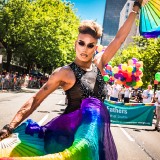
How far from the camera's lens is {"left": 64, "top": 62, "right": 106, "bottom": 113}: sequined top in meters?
2.52

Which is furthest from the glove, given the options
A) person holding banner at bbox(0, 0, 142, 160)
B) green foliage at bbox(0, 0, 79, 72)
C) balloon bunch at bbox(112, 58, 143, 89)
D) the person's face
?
green foliage at bbox(0, 0, 79, 72)

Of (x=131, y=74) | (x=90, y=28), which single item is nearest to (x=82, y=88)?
(x=90, y=28)

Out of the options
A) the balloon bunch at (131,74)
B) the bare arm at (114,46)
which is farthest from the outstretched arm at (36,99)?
the balloon bunch at (131,74)

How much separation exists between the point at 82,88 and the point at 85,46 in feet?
1.27

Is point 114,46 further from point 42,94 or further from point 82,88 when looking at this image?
point 42,94

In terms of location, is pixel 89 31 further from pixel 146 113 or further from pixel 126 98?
pixel 126 98

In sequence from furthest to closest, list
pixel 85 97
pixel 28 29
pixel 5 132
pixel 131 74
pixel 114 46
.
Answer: pixel 28 29 < pixel 131 74 < pixel 114 46 < pixel 85 97 < pixel 5 132

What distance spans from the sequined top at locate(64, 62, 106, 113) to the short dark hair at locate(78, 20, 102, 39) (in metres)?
0.30

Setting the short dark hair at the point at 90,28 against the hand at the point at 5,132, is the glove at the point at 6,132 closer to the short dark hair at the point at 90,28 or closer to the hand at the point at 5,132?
the hand at the point at 5,132

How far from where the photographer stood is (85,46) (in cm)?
268

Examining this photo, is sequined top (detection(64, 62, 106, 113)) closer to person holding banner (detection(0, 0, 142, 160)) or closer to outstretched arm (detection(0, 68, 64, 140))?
person holding banner (detection(0, 0, 142, 160))

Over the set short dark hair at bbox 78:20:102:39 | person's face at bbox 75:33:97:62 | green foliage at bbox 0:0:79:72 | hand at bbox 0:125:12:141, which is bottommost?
hand at bbox 0:125:12:141

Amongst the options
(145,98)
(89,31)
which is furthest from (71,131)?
(145,98)

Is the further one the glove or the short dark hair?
the short dark hair
